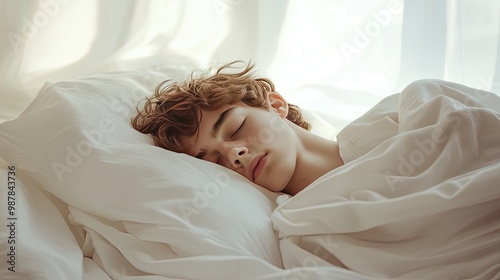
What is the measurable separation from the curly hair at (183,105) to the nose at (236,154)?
115 millimetres

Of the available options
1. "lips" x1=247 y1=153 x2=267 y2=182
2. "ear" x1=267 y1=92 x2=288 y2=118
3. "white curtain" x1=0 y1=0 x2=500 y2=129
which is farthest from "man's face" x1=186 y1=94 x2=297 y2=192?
"white curtain" x1=0 y1=0 x2=500 y2=129

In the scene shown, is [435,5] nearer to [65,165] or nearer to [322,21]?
[322,21]

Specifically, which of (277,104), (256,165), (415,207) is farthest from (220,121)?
(415,207)

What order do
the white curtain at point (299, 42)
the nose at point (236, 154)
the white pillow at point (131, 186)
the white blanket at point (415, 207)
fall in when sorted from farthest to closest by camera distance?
1. the white curtain at point (299, 42)
2. the nose at point (236, 154)
3. the white pillow at point (131, 186)
4. the white blanket at point (415, 207)

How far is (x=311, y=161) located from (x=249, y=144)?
0.55 feet

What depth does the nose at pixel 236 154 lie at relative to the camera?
1.43 m

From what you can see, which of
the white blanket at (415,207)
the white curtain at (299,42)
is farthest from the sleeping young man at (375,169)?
the white curtain at (299,42)

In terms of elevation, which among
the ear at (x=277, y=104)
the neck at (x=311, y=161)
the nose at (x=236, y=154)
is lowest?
the neck at (x=311, y=161)

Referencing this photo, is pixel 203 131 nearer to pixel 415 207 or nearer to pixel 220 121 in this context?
pixel 220 121

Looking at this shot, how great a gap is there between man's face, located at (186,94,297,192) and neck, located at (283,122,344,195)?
0.12 ft

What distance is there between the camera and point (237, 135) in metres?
1.49

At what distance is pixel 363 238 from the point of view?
1155 millimetres

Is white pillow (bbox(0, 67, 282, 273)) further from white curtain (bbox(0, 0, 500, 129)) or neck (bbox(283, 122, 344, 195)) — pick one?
white curtain (bbox(0, 0, 500, 129))

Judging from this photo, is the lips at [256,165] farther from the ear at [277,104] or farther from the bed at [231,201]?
the ear at [277,104]
